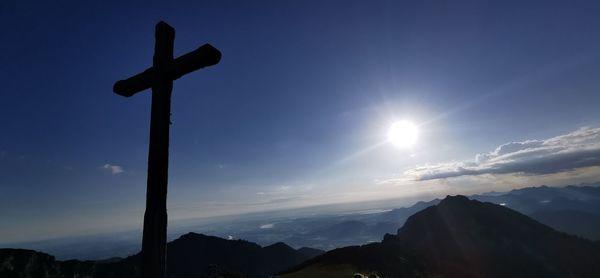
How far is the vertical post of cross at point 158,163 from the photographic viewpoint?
5273 mm

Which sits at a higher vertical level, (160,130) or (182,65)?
(182,65)

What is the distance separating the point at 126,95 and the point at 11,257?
188878 mm

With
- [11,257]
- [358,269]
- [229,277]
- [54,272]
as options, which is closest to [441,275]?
[358,269]

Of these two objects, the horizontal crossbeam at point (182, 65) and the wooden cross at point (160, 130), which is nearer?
the wooden cross at point (160, 130)

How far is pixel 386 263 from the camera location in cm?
10350

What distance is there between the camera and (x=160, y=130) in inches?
225

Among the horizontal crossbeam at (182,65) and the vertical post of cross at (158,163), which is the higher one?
the horizontal crossbeam at (182,65)

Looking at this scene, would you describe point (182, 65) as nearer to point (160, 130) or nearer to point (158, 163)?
point (160, 130)

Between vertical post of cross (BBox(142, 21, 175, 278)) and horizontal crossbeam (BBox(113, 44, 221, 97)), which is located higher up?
horizontal crossbeam (BBox(113, 44, 221, 97))

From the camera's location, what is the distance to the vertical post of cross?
5.27 metres

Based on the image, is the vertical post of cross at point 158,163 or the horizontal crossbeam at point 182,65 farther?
the horizontal crossbeam at point 182,65

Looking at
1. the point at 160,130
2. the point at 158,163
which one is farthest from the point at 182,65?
the point at 158,163

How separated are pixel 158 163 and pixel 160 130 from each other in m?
0.55

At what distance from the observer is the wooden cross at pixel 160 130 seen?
5293 millimetres
